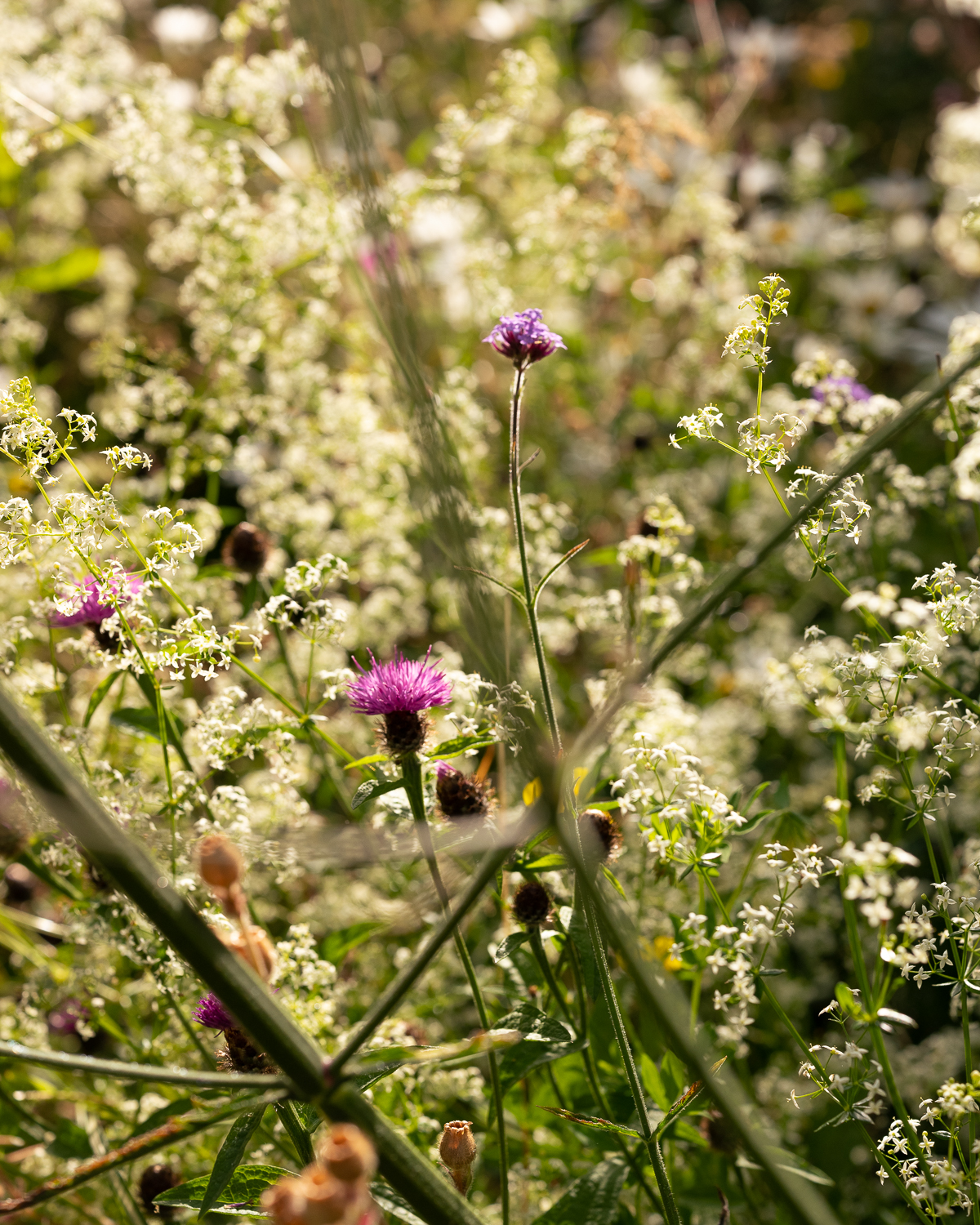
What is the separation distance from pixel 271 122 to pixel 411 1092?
930mm

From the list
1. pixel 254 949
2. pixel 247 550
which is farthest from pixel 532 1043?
pixel 247 550

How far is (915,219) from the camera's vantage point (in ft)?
6.53

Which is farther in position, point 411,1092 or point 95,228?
point 95,228

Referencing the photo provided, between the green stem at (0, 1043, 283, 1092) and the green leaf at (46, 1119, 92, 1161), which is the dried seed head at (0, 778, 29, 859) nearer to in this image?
the green leaf at (46, 1119, 92, 1161)

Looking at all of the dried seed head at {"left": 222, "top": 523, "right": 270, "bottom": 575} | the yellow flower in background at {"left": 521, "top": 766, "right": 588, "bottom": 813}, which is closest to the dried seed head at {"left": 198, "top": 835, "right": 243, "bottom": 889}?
the yellow flower in background at {"left": 521, "top": 766, "right": 588, "bottom": 813}

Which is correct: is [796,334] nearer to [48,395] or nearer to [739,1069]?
[48,395]

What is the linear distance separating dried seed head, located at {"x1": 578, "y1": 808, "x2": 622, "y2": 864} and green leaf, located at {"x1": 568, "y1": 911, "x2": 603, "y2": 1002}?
0.04 metres

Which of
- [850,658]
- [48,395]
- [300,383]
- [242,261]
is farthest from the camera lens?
[48,395]

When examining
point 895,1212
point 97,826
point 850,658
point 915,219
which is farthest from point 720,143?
point 97,826

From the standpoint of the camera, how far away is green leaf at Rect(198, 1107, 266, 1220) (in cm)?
44

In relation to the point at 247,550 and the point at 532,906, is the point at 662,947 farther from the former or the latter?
the point at 247,550

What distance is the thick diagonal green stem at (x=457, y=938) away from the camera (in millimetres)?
539

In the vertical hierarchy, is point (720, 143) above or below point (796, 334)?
above

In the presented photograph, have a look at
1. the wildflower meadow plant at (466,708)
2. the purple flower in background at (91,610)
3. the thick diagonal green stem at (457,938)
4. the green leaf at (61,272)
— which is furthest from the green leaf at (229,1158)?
the green leaf at (61,272)
